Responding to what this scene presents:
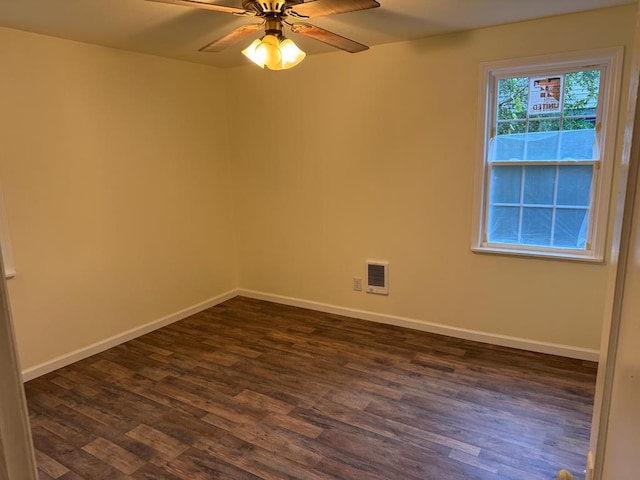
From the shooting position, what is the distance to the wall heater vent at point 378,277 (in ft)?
12.6

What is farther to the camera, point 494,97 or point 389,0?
point 494,97

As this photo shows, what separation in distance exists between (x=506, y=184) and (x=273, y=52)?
6.58ft

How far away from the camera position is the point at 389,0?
2434mm

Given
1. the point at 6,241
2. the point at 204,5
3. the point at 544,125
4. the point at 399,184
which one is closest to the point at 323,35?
the point at 204,5

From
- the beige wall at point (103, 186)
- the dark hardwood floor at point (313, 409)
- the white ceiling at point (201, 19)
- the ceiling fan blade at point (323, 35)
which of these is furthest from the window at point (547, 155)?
the beige wall at point (103, 186)

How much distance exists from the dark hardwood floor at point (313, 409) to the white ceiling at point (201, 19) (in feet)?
7.71

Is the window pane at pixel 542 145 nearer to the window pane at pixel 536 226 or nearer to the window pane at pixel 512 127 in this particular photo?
the window pane at pixel 512 127

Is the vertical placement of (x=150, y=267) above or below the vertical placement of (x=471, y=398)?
above

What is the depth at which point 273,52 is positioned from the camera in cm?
223

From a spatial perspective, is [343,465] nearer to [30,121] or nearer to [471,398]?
[471,398]

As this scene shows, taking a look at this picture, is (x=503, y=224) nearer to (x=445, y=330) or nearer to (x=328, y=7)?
(x=445, y=330)

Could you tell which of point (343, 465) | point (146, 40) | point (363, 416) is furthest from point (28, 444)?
point (146, 40)

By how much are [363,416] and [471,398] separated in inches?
28.0

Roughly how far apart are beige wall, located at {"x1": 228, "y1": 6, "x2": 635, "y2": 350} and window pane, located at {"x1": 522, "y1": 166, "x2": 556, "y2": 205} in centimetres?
40
